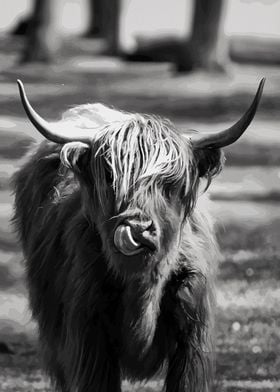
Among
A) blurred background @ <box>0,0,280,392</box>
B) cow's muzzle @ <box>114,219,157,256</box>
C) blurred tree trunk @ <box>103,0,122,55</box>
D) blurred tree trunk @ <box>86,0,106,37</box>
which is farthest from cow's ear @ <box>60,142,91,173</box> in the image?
blurred tree trunk @ <box>103,0,122,55</box>

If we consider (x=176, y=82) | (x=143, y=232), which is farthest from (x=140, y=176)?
(x=176, y=82)

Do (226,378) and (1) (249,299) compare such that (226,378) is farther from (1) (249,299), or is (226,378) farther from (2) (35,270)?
(1) (249,299)

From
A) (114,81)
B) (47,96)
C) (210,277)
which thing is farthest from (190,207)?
(114,81)

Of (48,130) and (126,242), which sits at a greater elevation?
(48,130)

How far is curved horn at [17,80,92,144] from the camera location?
531 centimetres

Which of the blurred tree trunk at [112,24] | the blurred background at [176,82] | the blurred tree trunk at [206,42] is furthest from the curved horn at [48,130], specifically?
the blurred tree trunk at [112,24]

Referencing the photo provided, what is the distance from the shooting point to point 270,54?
1478 cm

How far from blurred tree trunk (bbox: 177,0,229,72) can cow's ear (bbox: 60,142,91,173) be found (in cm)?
914

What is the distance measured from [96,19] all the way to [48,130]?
10.3 m

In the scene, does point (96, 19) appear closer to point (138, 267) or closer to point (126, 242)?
point (138, 267)

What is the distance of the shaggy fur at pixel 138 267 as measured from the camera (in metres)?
5.41

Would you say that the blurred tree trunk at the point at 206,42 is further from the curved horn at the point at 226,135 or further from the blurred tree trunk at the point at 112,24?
the curved horn at the point at 226,135

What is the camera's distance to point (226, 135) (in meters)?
5.43

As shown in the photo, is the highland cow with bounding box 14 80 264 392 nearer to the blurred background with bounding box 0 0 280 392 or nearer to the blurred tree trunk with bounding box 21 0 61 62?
the blurred background with bounding box 0 0 280 392
